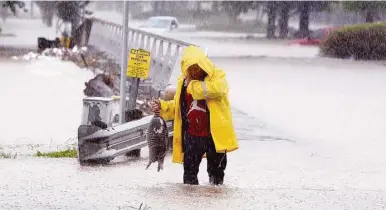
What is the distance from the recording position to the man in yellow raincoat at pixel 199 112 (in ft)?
26.9

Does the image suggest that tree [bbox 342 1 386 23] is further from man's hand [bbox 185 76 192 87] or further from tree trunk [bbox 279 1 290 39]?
man's hand [bbox 185 76 192 87]

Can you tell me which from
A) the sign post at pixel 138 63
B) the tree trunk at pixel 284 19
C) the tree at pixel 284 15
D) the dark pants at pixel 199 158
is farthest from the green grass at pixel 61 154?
the tree trunk at pixel 284 19

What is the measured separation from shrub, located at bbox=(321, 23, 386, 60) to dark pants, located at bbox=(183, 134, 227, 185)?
95.3 ft

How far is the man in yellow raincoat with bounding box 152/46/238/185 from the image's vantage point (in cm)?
820

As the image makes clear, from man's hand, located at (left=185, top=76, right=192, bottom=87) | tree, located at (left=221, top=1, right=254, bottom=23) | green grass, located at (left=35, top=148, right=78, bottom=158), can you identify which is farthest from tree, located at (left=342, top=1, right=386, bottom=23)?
man's hand, located at (left=185, top=76, right=192, bottom=87)

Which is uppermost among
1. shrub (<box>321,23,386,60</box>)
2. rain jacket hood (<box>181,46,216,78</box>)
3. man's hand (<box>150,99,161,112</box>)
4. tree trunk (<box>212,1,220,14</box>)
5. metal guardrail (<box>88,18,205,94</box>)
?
rain jacket hood (<box>181,46,216,78</box>)

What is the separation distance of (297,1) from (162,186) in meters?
51.2

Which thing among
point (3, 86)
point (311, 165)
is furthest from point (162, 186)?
point (3, 86)

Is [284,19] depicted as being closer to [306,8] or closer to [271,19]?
[271,19]

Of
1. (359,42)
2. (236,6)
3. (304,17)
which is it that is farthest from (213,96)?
(236,6)

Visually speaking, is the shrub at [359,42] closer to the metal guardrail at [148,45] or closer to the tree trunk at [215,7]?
the metal guardrail at [148,45]

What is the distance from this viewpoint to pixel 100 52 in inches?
1320

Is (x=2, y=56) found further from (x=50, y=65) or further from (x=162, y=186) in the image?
(x=162, y=186)

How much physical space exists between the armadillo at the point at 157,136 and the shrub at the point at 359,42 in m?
29.1
